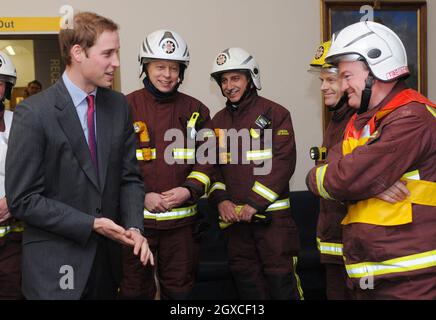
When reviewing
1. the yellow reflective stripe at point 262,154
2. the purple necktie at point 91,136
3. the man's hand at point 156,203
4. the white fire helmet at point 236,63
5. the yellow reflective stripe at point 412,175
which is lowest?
the man's hand at point 156,203

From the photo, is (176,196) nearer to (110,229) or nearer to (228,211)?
(228,211)

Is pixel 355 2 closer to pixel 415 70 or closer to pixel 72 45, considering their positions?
pixel 415 70

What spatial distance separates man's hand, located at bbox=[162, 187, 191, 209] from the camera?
123 inches

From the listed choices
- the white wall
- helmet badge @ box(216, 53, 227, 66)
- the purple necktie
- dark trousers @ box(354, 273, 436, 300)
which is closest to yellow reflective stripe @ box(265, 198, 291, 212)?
helmet badge @ box(216, 53, 227, 66)

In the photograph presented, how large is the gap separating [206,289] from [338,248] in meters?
1.48

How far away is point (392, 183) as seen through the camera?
2078 mm

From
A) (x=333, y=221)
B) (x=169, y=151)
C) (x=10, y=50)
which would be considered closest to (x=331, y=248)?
(x=333, y=221)

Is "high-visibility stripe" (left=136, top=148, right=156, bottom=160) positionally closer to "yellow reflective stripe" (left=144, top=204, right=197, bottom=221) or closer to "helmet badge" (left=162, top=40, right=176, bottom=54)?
"yellow reflective stripe" (left=144, top=204, right=197, bottom=221)

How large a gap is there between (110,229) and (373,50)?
1.35 meters

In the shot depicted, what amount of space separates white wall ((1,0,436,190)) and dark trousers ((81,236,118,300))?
2643mm

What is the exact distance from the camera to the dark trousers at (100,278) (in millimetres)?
2076

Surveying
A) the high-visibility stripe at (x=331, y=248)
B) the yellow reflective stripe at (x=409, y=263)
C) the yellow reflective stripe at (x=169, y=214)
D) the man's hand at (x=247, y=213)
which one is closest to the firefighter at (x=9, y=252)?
the yellow reflective stripe at (x=169, y=214)

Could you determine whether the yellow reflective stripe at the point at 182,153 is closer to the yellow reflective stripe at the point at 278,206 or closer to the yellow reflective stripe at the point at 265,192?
the yellow reflective stripe at the point at 265,192

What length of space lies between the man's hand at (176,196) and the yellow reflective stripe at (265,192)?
506 mm
